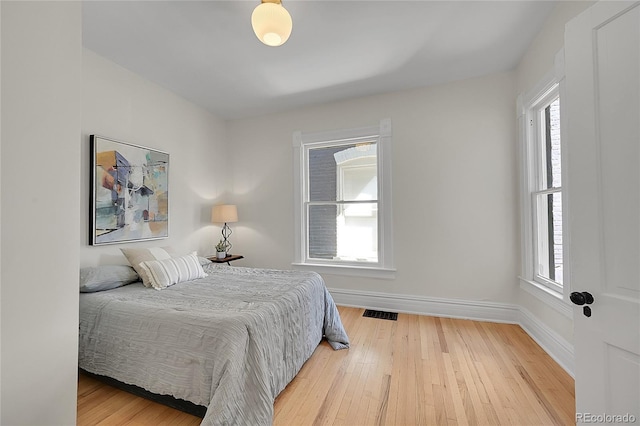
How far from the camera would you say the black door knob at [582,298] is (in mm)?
1102

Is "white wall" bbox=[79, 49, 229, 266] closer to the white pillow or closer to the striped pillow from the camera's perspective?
the white pillow

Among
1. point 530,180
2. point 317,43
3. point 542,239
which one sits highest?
point 317,43

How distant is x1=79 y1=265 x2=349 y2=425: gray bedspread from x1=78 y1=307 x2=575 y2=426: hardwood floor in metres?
0.16

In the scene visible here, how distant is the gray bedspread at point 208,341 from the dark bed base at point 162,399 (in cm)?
10

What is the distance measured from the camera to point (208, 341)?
149 cm

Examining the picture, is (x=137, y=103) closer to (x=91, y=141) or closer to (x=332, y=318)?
(x=91, y=141)

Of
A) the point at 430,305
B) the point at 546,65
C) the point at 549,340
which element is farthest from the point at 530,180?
the point at 430,305

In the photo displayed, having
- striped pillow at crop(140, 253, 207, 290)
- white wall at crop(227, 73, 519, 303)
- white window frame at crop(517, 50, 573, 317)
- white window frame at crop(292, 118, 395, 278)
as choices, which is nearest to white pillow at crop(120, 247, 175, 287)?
striped pillow at crop(140, 253, 207, 290)

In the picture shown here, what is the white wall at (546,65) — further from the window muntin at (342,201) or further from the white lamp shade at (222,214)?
the white lamp shade at (222,214)

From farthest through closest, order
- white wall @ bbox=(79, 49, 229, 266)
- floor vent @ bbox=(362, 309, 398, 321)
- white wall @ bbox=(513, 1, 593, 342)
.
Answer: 1. floor vent @ bbox=(362, 309, 398, 321)
2. white wall @ bbox=(79, 49, 229, 266)
3. white wall @ bbox=(513, 1, 593, 342)

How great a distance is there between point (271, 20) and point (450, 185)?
2524 mm

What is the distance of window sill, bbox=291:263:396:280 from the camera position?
3371 mm

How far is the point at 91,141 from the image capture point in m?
2.45

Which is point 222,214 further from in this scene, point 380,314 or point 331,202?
point 380,314
